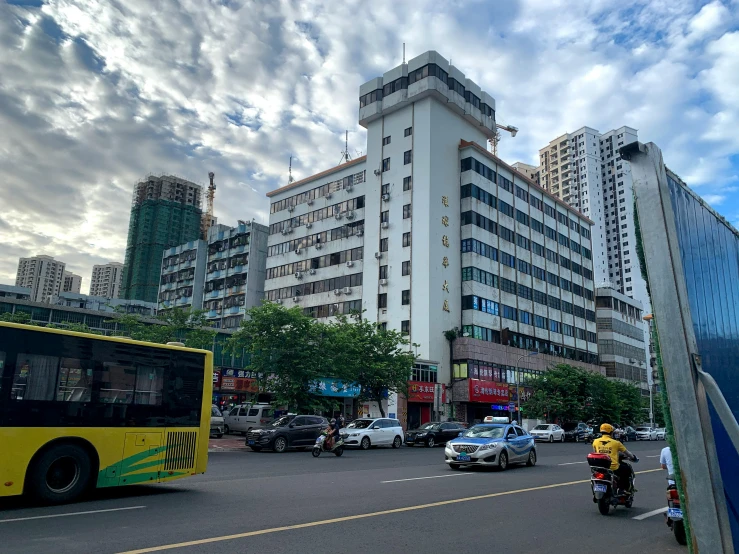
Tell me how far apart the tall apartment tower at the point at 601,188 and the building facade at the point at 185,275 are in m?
78.9

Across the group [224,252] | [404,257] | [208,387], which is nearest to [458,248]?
[404,257]

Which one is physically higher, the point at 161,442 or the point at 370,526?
the point at 161,442

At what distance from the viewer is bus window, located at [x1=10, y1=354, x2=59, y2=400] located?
9.32 m

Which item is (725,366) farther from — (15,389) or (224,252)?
A: (224,252)

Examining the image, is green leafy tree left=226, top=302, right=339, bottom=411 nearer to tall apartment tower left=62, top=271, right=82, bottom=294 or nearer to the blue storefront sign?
the blue storefront sign

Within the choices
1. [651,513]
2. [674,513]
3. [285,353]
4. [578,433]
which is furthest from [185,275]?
[674,513]

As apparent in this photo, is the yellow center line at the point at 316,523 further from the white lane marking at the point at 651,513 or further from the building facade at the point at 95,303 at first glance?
the building facade at the point at 95,303

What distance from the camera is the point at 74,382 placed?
10.0 m

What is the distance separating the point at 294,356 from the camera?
3234 cm

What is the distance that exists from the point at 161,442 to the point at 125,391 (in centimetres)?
122

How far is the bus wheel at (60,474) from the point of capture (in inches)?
368

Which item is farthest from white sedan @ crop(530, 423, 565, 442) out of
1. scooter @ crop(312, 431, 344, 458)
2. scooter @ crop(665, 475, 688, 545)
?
scooter @ crop(665, 475, 688, 545)

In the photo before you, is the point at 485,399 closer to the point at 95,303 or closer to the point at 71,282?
the point at 95,303

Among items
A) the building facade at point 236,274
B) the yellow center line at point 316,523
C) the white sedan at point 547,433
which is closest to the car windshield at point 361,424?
the yellow center line at point 316,523
